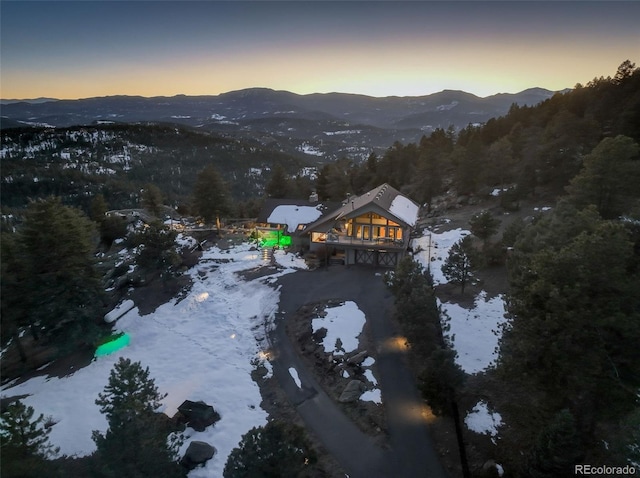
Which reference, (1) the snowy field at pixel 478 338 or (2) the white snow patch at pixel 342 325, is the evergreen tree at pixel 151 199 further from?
(1) the snowy field at pixel 478 338

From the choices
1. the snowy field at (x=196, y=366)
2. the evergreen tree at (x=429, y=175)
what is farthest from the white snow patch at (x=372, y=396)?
the evergreen tree at (x=429, y=175)

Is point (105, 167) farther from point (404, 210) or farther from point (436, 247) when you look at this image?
point (436, 247)

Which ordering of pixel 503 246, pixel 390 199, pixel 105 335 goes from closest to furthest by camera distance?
pixel 105 335 < pixel 503 246 < pixel 390 199

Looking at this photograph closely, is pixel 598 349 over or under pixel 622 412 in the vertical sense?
over

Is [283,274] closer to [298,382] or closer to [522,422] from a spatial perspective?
[298,382]

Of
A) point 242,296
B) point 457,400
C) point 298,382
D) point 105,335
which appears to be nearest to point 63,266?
point 105,335

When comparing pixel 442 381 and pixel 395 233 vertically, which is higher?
pixel 395 233
